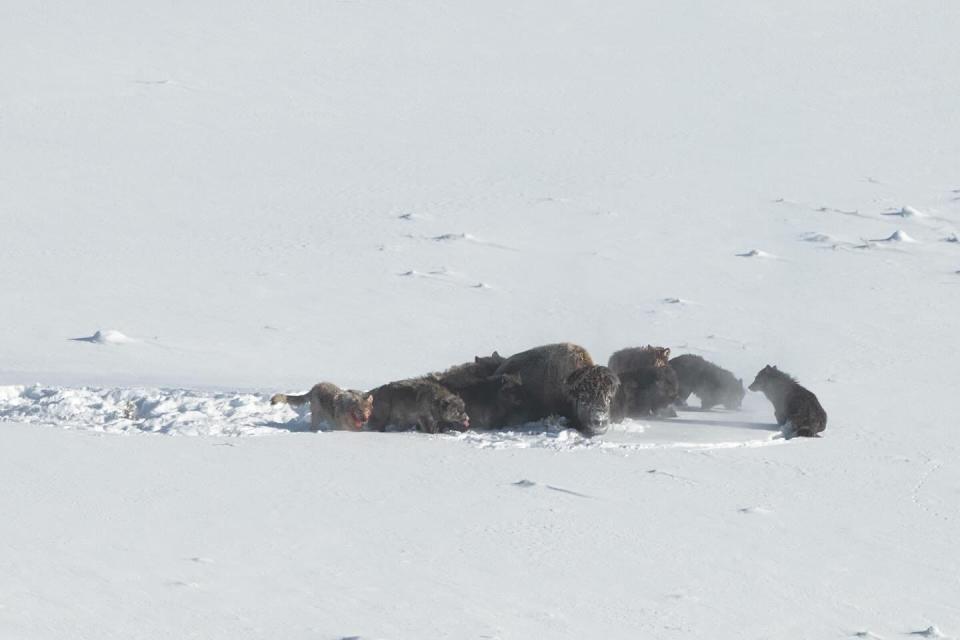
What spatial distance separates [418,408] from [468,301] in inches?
196

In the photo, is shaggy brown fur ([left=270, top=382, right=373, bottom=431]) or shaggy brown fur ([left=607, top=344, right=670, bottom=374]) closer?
shaggy brown fur ([left=270, top=382, right=373, bottom=431])

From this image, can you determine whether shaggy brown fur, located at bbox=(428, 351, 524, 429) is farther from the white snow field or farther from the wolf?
the wolf

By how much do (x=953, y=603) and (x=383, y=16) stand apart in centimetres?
2236

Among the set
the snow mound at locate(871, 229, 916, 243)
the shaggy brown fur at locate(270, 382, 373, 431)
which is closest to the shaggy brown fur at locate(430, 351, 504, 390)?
the shaggy brown fur at locate(270, 382, 373, 431)

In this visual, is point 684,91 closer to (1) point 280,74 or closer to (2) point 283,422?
(1) point 280,74

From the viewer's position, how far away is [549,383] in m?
11.1

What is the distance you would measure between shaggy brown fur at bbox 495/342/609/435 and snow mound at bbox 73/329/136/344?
4.02 metres

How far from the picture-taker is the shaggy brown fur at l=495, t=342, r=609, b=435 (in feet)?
35.9

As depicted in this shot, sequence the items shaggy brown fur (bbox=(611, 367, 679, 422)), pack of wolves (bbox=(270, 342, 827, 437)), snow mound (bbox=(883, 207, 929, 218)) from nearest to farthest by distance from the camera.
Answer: pack of wolves (bbox=(270, 342, 827, 437)), shaggy brown fur (bbox=(611, 367, 679, 422)), snow mound (bbox=(883, 207, 929, 218))

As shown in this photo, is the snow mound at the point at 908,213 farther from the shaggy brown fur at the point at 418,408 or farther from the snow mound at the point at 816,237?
the shaggy brown fur at the point at 418,408

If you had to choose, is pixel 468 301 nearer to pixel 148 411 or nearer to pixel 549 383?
pixel 549 383

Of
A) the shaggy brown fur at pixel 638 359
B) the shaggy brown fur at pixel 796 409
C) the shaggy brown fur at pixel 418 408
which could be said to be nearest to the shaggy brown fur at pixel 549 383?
the shaggy brown fur at pixel 418 408

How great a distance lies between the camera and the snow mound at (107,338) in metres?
13.8

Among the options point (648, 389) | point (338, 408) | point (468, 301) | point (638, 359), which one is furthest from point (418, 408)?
point (468, 301)
